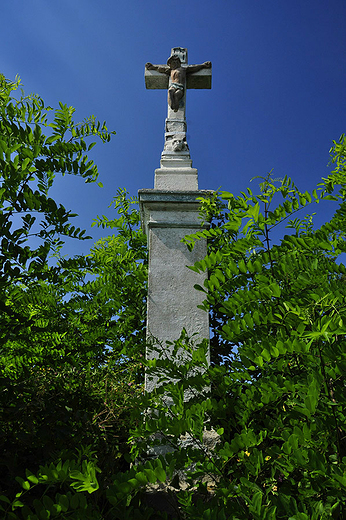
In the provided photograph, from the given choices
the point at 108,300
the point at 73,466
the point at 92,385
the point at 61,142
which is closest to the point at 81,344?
the point at 108,300

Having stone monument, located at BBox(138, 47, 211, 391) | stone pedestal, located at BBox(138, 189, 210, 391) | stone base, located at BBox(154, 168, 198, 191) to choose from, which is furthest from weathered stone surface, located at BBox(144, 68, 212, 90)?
stone pedestal, located at BBox(138, 189, 210, 391)

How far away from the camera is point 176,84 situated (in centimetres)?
374

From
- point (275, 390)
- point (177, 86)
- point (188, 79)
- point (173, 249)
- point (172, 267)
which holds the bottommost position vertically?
point (275, 390)

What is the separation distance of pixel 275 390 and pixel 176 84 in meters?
3.38

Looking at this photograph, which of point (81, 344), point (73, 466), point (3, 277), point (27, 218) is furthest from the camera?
point (81, 344)

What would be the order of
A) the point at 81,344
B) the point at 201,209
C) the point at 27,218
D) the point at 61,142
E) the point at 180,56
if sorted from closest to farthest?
the point at 27,218 → the point at 61,142 → the point at 201,209 → the point at 81,344 → the point at 180,56

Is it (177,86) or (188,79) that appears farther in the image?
(188,79)

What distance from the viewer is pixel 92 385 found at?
2.41 meters

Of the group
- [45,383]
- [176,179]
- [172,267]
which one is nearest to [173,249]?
[172,267]

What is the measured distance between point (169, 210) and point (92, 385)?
1.44m

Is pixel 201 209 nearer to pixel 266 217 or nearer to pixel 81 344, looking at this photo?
pixel 266 217

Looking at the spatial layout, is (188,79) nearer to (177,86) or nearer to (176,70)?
(176,70)

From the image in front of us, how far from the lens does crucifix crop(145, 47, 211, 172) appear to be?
3.41 m

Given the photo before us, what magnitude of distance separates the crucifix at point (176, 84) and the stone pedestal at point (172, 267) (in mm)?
653
